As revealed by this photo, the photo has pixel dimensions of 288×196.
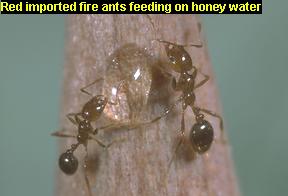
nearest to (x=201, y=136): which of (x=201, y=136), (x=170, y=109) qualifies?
(x=201, y=136)

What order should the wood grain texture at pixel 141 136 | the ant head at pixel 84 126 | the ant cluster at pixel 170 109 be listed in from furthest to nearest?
the ant head at pixel 84 126 → the ant cluster at pixel 170 109 → the wood grain texture at pixel 141 136

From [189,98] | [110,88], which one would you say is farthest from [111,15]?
[189,98]

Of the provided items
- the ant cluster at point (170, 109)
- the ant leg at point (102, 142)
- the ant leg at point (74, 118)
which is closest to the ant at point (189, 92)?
the ant cluster at point (170, 109)

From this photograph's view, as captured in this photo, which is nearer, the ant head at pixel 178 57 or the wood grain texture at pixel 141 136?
the wood grain texture at pixel 141 136

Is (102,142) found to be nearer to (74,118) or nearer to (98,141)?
(98,141)

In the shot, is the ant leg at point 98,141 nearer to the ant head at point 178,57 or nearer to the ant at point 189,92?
the ant at point 189,92

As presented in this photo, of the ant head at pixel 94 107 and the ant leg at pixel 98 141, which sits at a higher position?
the ant head at pixel 94 107
